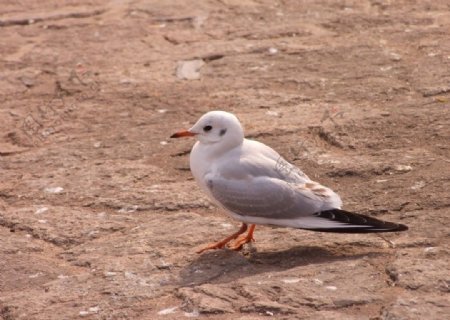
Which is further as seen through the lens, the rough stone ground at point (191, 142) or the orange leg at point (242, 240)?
the orange leg at point (242, 240)

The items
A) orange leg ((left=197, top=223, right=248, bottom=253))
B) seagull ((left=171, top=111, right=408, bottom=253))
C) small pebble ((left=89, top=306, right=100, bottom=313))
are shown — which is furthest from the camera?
orange leg ((left=197, top=223, right=248, bottom=253))

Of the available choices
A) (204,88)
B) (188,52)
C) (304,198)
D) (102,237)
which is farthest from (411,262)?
(188,52)

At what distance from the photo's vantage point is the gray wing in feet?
16.4

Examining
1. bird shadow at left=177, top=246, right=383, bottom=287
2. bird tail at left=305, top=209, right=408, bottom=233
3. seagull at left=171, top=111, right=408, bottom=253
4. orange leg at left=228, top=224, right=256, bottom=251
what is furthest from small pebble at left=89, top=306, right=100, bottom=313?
bird tail at left=305, top=209, right=408, bottom=233

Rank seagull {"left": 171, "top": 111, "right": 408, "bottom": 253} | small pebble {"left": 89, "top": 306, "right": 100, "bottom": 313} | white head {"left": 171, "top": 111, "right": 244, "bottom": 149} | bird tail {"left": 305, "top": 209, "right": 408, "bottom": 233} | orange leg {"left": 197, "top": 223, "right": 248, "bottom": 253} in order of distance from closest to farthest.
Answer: small pebble {"left": 89, "top": 306, "right": 100, "bottom": 313} → bird tail {"left": 305, "top": 209, "right": 408, "bottom": 233} → seagull {"left": 171, "top": 111, "right": 408, "bottom": 253} → orange leg {"left": 197, "top": 223, "right": 248, "bottom": 253} → white head {"left": 171, "top": 111, "right": 244, "bottom": 149}

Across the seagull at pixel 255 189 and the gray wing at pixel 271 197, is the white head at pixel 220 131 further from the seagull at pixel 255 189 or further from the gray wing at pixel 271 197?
the gray wing at pixel 271 197

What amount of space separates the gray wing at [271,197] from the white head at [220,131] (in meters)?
0.23

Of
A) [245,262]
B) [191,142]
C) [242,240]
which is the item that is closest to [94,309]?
[245,262]

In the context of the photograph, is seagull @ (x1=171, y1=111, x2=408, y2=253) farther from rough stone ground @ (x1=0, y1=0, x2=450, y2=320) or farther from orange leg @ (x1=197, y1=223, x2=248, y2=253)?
rough stone ground @ (x1=0, y1=0, x2=450, y2=320)

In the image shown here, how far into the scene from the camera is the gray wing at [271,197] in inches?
197

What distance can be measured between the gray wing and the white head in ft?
0.76

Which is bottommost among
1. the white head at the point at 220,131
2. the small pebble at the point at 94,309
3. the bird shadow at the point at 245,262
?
the small pebble at the point at 94,309

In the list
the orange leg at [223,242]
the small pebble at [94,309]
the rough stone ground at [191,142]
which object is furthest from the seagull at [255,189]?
the small pebble at [94,309]

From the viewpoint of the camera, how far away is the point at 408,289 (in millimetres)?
4516
